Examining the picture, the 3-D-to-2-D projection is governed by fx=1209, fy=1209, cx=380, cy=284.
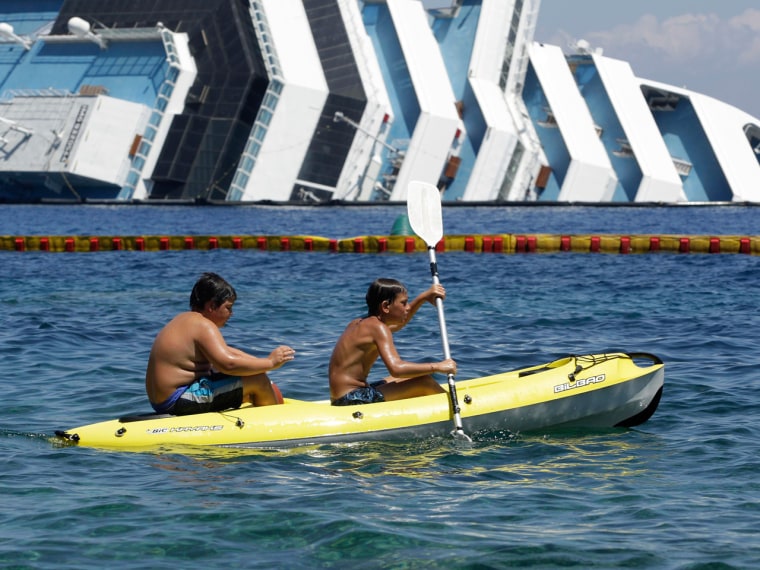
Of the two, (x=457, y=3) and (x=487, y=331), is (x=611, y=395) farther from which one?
(x=457, y=3)

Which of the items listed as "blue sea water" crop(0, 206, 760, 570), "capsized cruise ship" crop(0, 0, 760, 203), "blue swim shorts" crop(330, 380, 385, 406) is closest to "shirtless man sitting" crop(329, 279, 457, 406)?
"blue swim shorts" crop(330, 380, 385, 406)

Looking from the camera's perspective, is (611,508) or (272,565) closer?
(272,565)

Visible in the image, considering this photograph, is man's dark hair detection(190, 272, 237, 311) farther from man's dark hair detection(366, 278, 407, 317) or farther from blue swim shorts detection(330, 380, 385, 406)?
blue swim shorts detection(330, 380, 385, 406)

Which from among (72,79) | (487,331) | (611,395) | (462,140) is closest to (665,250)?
(487,331)

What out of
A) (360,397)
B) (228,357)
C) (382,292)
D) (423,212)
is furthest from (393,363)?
(423,212)

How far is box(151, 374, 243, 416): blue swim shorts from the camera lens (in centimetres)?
1091

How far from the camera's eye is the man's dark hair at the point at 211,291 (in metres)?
10.7

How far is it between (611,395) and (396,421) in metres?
2.22

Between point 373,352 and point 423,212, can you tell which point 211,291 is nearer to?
point 373,352

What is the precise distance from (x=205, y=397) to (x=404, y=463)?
1939 millimetres

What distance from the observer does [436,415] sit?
36.9ft

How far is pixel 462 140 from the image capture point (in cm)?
7269

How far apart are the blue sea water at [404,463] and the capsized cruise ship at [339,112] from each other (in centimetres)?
4118

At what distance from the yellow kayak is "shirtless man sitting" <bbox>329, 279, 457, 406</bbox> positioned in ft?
0.87
